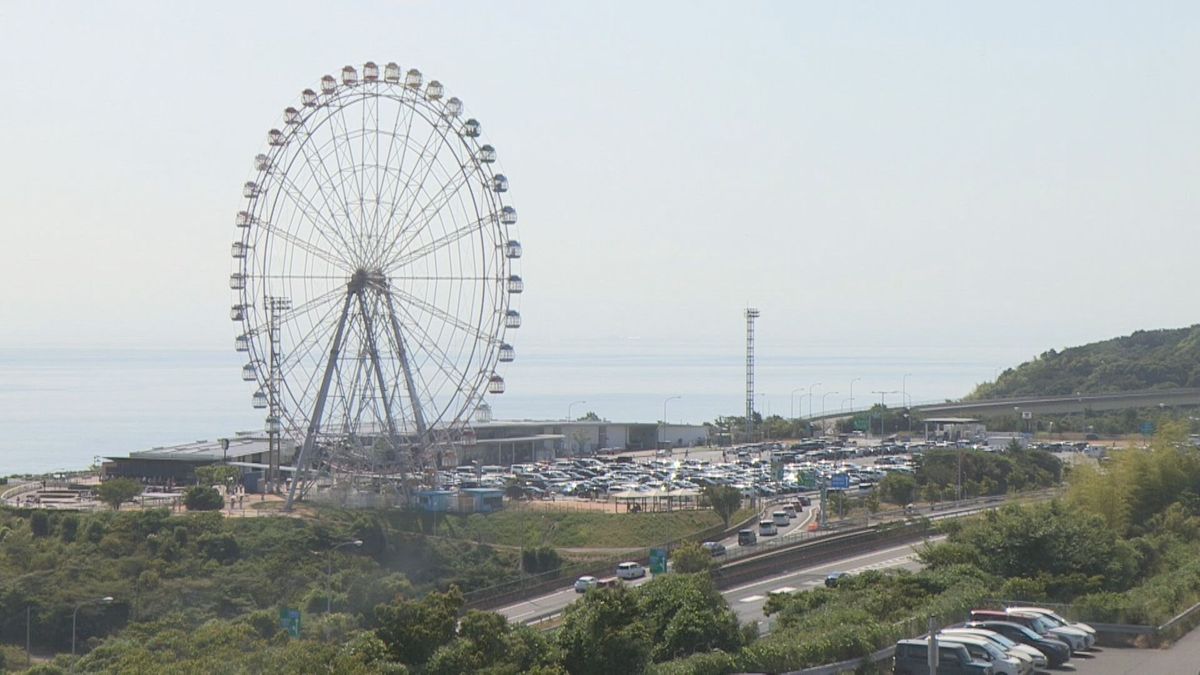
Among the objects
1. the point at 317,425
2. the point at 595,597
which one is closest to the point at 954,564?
the point at 595,597

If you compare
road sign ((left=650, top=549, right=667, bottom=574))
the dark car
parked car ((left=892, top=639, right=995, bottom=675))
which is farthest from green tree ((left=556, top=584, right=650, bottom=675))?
road sign ((left=650, top=549, right=667, bottom=574))

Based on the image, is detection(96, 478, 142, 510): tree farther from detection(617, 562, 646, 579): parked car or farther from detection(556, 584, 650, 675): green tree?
detection(556, 584, 650, 675): green tree

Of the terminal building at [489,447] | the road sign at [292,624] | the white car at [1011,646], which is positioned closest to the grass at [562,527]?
the terminal building at [489,447]

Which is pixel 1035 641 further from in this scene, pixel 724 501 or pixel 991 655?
pixel 724 501

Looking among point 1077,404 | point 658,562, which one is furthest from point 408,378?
point 1077,404

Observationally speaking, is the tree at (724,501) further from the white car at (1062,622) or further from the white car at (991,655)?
the white car at (991,655)
